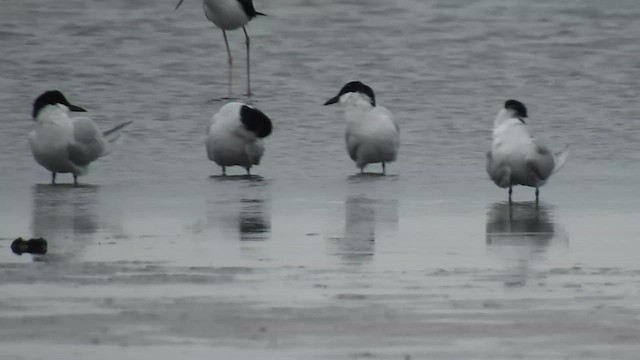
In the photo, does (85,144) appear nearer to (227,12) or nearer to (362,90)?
(362,90)

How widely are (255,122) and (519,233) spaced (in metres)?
4.57

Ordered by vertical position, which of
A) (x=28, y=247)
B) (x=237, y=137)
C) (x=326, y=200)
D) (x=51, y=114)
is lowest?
(x=326, y=200)

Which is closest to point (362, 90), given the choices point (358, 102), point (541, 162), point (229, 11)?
point (358, 102)

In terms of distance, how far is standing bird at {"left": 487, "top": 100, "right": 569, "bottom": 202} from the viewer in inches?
510

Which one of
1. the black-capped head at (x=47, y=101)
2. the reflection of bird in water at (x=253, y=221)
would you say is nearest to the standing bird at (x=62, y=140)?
the black-capped head at (x=47, y=101)

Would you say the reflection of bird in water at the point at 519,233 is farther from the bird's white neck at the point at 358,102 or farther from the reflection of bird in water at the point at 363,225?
the bird's white neck at the point at 358,102

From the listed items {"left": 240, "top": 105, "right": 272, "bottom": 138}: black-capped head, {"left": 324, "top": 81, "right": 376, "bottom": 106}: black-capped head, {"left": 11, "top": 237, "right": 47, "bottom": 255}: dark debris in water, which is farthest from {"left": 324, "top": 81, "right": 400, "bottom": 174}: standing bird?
{"left": 11, "top": 237, "right": 47, "bottom": 255}: dark debris in water

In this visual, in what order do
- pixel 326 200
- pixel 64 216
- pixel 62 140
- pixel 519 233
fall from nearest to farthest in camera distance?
1. pixel 519 233
2. pixel 64 216
3. pixel 326 200
4. pixel 62 140

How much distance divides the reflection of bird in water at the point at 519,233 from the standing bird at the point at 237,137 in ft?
9.35

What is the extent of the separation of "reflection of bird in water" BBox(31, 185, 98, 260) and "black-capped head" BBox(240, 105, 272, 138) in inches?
67.3

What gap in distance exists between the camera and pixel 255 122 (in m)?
15.5

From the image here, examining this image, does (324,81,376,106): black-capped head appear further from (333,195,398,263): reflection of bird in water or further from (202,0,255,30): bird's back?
(202,0,255,30): bird's back

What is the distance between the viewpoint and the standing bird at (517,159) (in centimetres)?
1295

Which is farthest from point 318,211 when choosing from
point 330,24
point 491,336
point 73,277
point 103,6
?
point 103,6
